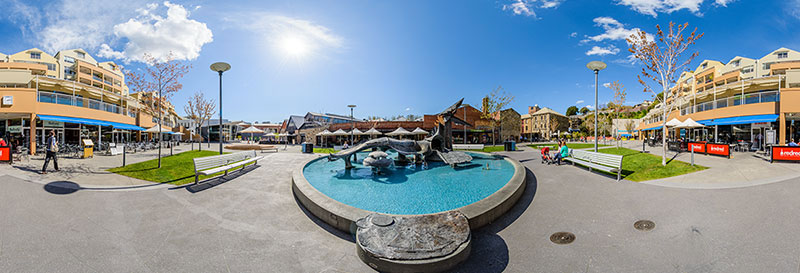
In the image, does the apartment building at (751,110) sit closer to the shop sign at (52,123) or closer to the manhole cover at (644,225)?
the manhole cover at (644,225)

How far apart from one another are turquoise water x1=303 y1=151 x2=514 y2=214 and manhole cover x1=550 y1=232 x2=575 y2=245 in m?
2.18

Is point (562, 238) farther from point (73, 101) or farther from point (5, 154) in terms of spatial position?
point (73, 101)

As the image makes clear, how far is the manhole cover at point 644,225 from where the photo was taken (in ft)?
16.8

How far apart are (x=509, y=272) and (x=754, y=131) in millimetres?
34658

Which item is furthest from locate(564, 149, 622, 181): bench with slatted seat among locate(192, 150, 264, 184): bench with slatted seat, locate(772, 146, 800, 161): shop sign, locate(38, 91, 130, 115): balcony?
locate(38, 91, 130, 115): balcony

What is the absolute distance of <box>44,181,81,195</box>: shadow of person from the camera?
723 cm

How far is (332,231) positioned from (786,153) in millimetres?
18844

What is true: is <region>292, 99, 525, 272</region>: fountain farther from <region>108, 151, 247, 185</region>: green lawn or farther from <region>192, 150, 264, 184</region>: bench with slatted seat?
<region>108, 151, 247, 185</region>: green lawn

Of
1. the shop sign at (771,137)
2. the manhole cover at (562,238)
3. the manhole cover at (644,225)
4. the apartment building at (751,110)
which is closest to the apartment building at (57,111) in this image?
the manhole cover at (562,238)

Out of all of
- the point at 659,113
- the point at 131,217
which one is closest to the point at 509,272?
the point at 131,217

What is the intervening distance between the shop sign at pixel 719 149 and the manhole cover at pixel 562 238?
14.8 metres

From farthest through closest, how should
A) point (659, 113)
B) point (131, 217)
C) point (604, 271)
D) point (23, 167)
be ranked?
1. point (659, 113)
2. point (23, 167)
3. point (131, 217)
4. point (604, 271)

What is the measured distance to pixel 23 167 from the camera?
10594mm

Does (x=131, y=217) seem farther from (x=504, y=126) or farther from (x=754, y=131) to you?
(x=504, y=126)
